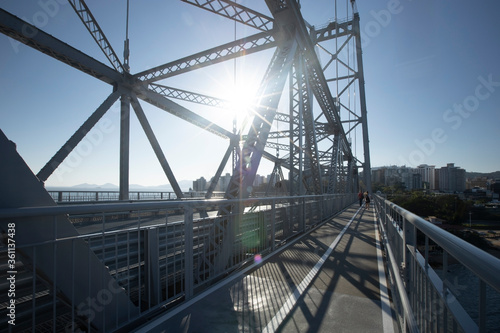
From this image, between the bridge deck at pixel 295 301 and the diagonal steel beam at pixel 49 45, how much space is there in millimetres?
8668

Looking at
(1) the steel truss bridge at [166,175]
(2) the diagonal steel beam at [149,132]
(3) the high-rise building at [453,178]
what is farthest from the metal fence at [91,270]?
(3) the high-rise building at [453,178]

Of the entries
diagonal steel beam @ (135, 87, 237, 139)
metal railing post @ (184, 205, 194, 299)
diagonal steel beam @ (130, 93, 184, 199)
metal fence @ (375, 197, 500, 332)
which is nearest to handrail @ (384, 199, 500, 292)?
metal fence @ (375, 197, 500, 332)

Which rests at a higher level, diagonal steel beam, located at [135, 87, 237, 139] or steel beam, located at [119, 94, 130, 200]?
diagonal steel beam, located at [135, 87, 237, 139]

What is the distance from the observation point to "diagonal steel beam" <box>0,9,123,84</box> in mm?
6688

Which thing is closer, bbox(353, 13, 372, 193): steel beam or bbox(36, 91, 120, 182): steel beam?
bbox(36, 91, 120, 182): steel beam

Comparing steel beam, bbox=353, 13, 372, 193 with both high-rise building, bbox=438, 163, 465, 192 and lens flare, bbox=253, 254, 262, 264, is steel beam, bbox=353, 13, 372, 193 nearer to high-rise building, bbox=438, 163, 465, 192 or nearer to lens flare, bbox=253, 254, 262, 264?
lens flare, bbox=253, 254, 262, 264

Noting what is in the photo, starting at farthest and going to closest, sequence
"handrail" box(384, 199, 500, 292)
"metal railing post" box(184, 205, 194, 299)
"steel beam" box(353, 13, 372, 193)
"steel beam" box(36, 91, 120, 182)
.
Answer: "steel beam" box(353, 13, 372, 193) < "steel beam" box(36, 91, 120, 182) < "metal railing post" box(184, 205, 194, 299) < "handrail" box(384, 199, 500, 292)

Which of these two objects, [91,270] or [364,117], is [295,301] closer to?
[91,270]

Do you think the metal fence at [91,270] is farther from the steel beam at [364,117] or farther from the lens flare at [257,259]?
the steel beam at [364,117]

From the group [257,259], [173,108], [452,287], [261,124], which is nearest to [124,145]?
[173,108]

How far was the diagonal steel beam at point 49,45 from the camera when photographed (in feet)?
21.9

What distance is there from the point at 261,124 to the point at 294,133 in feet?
13.8

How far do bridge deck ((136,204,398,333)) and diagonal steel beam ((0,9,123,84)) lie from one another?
28.4 ft

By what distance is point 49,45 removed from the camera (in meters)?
7.51
